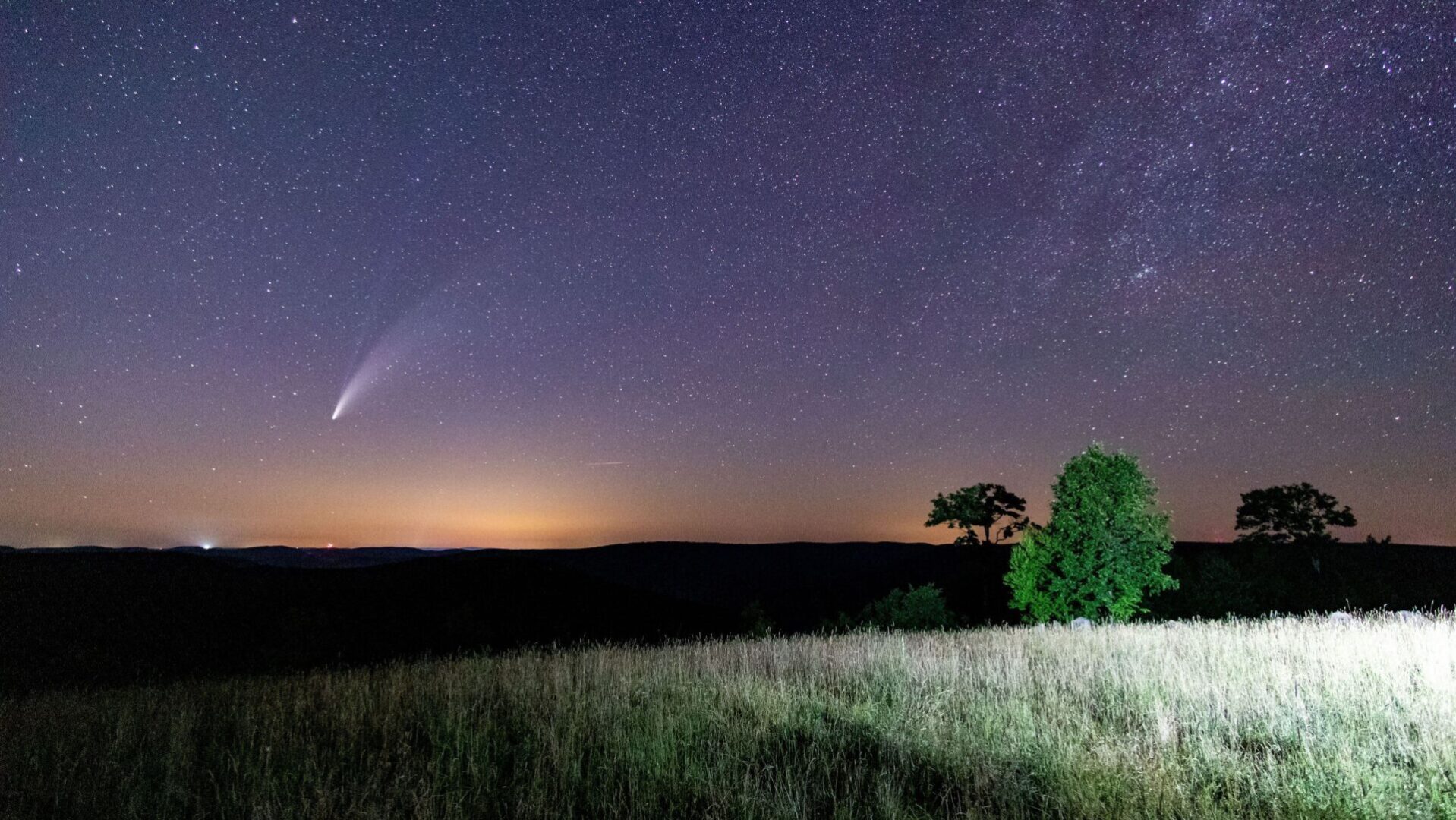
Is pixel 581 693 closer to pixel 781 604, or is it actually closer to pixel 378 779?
pixel 378 779

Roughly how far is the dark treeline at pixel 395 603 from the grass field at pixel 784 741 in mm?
11621

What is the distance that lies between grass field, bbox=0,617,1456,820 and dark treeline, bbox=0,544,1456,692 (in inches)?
458

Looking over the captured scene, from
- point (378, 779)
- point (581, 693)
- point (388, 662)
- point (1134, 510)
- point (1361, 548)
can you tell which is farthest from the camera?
point (1361, 548)

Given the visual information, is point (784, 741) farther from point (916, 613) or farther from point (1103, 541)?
point (916, 613)

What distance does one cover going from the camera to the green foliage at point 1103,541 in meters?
20.1

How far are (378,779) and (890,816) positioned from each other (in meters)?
3.44

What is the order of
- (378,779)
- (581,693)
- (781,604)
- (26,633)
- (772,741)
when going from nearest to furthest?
(378,779) → (772,741) → (581,693) → (26,633) → (781,604)

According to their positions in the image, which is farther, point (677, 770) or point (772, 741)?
point (772, 741)

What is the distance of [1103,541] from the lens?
20328 millimetres

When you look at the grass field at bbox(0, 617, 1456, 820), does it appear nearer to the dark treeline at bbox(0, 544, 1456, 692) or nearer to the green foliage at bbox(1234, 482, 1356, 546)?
the dark treeline at bbox(0, 544, 1456, 692)

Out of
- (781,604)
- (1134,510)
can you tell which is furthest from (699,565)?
(1134,510)

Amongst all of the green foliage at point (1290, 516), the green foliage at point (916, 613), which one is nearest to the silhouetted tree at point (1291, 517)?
the green foliage at point (1290, 516)

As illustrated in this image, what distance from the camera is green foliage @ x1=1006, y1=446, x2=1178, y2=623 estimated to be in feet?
65.9

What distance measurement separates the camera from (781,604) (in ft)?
376
